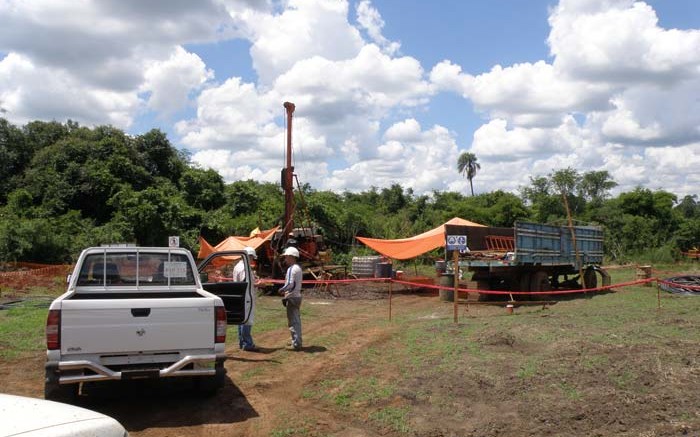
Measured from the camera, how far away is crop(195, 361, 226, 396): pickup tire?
688 cm

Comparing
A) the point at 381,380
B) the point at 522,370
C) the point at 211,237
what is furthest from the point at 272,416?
the point at 211,237

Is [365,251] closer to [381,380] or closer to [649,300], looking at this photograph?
[649,300]

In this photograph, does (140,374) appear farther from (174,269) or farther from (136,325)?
(174,269)

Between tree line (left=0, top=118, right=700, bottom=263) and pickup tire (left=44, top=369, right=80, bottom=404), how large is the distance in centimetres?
2389

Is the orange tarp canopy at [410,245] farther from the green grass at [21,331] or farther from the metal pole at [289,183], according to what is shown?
the green grass at [21,331]

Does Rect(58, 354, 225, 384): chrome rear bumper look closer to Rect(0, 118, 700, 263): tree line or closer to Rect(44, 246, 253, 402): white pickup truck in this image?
Rect(44, 246, 253, 402): white pickup truck

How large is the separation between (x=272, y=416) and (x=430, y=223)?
3799 cm

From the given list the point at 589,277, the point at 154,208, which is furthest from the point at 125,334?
the point at 154,208

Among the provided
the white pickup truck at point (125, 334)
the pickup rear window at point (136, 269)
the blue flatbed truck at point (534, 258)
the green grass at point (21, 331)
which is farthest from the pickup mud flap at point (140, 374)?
the blue flatbed truck at point (534, 258)

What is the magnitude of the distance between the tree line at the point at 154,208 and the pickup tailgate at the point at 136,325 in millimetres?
23771

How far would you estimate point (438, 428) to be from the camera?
5.96 m

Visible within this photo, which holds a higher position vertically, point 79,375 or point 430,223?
point 430,223

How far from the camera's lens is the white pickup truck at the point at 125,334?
6.10m

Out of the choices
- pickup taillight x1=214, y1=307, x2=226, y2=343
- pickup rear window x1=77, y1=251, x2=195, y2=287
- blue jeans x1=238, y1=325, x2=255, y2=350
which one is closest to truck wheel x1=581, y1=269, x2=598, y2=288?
blue jeans x1=238, y1=325, x2=255, y2=350
